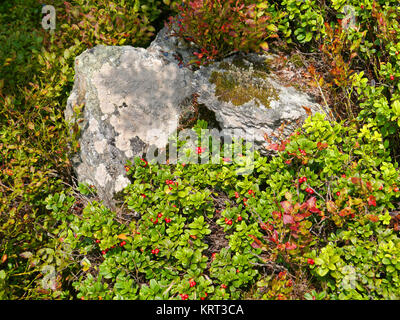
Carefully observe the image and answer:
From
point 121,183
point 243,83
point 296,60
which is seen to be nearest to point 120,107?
point 121,183

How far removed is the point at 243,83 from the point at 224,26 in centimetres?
57

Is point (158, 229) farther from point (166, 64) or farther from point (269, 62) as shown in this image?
point (269, 62)

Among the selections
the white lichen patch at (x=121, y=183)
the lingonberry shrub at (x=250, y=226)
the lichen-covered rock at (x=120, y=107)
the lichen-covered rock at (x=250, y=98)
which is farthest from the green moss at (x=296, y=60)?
the white lichen patch at (x=121, y=183)

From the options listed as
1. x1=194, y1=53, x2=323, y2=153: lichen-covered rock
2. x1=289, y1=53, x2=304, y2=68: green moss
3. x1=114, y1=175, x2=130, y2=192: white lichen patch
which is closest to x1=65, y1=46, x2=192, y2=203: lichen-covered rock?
x1=114, y1=175, x2=130, y2=192: white lichen patch

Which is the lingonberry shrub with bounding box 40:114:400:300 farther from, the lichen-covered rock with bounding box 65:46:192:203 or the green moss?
the green moss

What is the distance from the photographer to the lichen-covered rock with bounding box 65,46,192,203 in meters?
3.13

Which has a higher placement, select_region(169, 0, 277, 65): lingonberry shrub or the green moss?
select_region(169, 0, 277, 65): lingonberry shrub

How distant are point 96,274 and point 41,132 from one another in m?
Result: 1.63

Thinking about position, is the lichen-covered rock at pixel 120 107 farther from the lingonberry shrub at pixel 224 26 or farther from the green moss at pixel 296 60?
the green moss at pixel 296 60

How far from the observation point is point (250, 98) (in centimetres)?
317

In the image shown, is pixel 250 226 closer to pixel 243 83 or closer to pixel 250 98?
pixel 250 98

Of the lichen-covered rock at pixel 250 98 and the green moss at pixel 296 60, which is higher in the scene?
the green moss at pixel 296 60

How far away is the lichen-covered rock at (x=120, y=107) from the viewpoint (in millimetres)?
3129
